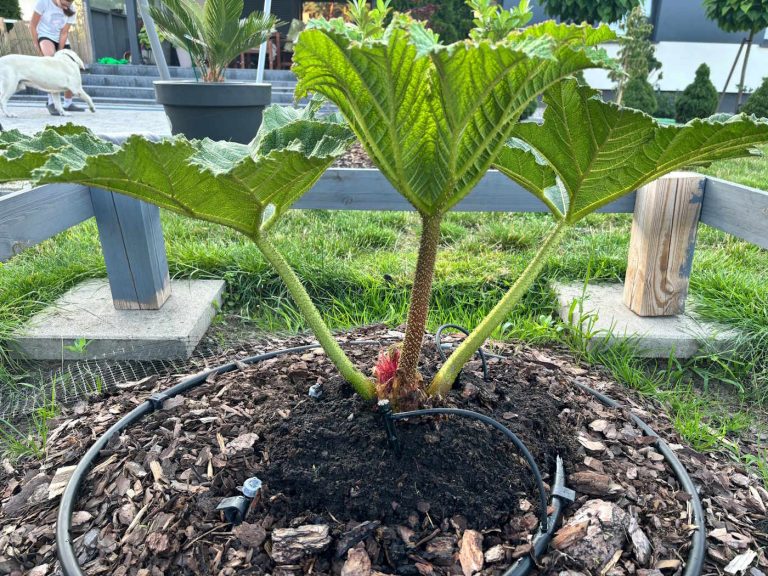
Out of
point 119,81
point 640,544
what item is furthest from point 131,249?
point 119,81

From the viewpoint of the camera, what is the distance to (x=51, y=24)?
9.40 metres

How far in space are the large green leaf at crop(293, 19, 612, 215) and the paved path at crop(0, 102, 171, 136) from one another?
679cm

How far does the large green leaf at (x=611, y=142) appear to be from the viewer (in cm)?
117

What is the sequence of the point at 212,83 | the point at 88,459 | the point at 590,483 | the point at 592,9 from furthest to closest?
1. the point at 592,9
2. the point at 212,83
3. the point at 88,459
4. the point at 590,483

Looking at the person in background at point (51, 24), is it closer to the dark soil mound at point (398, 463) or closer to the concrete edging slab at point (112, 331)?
the concrete edging slab at point (112, 331)

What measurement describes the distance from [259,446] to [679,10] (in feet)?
45.7

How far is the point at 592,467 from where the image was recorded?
5.30 feet

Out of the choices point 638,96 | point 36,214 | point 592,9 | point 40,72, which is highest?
point 592,9

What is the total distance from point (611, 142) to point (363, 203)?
1.86 metres

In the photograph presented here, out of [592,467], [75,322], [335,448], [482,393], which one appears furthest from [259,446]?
[75,322]

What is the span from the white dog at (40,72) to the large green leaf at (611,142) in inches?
357

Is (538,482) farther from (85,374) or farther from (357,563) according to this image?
(85,374)

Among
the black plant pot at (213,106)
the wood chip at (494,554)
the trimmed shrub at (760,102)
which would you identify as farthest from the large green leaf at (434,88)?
the trimmed shrub at (760,102)

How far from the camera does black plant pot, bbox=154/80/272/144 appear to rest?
4328 millimetres
